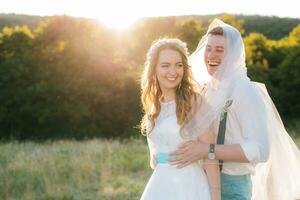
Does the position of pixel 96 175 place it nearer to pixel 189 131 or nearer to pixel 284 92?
pixel 189 131

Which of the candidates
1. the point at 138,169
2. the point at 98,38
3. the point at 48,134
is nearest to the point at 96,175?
the point at 138,169

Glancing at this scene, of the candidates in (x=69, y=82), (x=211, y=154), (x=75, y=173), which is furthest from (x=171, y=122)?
(x=69, y=82)

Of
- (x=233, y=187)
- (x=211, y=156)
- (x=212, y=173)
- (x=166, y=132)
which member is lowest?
(x=233, y=187)

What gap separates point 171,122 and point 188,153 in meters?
0.27

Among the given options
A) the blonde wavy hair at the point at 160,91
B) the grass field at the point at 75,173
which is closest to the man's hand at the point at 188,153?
the blonde wavy hair at the point at 160,91

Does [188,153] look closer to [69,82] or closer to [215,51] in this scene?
[215,51]

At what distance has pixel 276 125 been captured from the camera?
14.1ft

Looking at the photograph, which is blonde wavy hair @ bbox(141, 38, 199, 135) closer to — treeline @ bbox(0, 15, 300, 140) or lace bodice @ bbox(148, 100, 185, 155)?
lace bodice @ bbox(148, 100, 185, 155)

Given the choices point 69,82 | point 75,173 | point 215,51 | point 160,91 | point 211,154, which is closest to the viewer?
point 211,154

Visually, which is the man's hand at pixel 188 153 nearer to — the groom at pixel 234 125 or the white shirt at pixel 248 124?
the groom at pixel 234 125

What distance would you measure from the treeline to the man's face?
62.7 ft

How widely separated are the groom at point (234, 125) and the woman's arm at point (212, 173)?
0.06 metres

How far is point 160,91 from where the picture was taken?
4.11 metres

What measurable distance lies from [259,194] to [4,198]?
7.09 m
